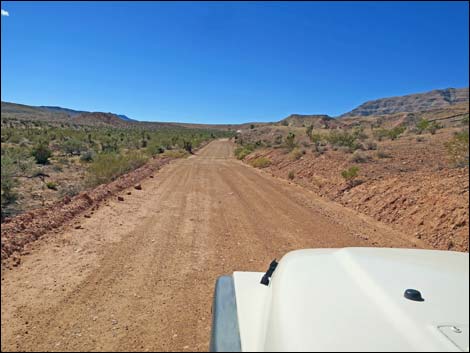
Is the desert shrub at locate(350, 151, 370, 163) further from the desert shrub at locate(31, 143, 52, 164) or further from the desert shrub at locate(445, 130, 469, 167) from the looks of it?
the desert shrub at locate(31, 143, 52, 164)

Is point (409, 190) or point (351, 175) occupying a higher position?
point (351, 175)

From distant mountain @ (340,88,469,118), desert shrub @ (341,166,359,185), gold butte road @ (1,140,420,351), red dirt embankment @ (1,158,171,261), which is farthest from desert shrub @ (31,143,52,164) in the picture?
distant mountain @ (340,88,469,118)

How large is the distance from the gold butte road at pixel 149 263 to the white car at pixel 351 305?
1.68 metres

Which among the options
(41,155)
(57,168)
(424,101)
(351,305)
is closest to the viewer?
(351,305)

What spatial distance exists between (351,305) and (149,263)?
4358mm

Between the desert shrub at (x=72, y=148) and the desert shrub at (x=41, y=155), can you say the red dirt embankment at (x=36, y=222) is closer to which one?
the desert shrub at (x=41, y=155)

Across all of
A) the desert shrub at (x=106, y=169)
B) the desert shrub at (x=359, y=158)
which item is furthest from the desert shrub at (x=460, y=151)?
the desert shrub at (x=106, y=169)

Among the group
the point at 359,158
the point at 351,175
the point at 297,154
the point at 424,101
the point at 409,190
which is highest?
the point at 424,101

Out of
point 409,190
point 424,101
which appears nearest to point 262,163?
point 409,190

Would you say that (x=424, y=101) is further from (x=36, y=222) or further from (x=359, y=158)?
(x=36, y=222)

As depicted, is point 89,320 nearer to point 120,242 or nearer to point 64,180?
point 120,242

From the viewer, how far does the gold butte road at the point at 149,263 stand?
145 inches

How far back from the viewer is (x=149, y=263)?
18.6 ft

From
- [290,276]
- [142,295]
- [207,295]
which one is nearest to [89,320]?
[142,295]
